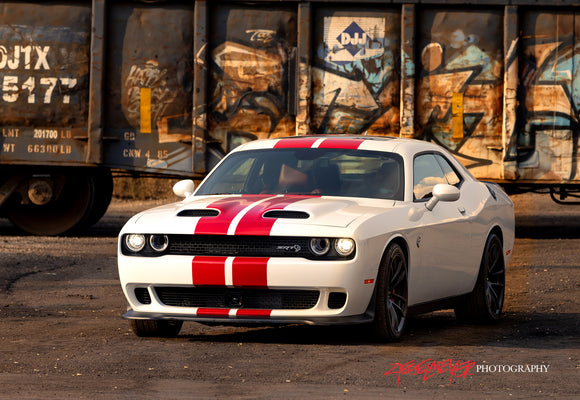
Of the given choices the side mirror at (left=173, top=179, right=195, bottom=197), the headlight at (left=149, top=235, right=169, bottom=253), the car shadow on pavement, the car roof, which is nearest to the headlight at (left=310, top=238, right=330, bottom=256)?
the car shadow on pavement

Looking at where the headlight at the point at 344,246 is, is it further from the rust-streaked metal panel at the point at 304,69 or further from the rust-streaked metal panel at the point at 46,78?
the rust-streaked metal panel at the point at 46,78

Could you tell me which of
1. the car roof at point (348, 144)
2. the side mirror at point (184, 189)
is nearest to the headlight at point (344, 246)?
the car roof at point (348, 144)

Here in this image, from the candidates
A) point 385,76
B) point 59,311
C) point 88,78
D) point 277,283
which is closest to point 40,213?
point 88,78

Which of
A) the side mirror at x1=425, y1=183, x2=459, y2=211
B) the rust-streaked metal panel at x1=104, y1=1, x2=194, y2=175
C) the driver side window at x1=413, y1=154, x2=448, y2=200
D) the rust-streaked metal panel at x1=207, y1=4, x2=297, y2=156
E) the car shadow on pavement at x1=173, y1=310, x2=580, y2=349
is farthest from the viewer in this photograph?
the rust-streaked metal panel at x1=104, y1=1, x2=194, y2=175

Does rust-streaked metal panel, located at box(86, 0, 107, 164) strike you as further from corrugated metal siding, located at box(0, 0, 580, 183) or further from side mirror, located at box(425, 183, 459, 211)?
side mirror, located at box(425, 183, 459, 211)

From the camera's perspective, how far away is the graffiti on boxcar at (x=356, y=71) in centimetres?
1531

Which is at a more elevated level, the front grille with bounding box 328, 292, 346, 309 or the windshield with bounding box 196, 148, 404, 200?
the windshield with bounding box 196, 148, 404, 200

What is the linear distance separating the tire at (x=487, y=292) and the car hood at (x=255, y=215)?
1.34 m

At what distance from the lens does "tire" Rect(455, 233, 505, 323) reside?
8.23 meters

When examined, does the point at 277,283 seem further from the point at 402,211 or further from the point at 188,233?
the point at 402,211

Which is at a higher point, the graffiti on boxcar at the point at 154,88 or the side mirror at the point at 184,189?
the graffiti on boxcar at the point at 154,88

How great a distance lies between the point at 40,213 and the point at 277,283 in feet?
33.9

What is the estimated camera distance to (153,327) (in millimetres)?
7258

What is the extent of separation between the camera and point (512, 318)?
8.62 metres
